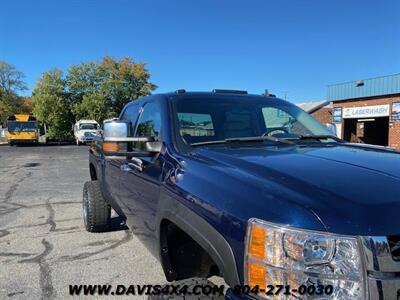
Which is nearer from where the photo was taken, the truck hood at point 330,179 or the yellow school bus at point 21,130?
the truck hood at point 330,179

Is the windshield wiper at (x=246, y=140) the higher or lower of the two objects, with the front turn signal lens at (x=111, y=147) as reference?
higher

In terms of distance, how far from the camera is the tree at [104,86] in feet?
160

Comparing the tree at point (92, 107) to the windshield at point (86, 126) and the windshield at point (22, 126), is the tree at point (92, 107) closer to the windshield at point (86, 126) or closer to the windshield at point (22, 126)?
the windshield at point (86, 126)

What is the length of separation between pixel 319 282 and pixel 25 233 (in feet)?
17.5

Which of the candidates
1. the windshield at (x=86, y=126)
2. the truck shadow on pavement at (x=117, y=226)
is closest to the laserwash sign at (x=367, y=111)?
the windshield at (x=86, y=126)

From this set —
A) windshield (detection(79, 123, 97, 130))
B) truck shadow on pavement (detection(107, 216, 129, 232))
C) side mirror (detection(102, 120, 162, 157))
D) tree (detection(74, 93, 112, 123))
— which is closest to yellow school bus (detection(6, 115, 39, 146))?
windshield (detection(79, 123, 97, 130))

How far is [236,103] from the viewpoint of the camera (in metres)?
3.97

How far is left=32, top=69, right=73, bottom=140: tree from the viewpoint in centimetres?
4834

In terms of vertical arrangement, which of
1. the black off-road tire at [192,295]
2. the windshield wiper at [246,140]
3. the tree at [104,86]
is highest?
the tree at [104,86]

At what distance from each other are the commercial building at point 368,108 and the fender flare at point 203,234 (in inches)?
1129

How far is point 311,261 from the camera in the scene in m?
1.79

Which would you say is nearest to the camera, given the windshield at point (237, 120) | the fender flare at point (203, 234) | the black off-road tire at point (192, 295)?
the fender flare at point (203, 234)

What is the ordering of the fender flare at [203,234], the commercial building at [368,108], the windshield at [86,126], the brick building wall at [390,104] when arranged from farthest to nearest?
the windshield at [86,126] < the commercial building at [368,108] < the brick building wall at [390,104] < the fender flare at [203,234]

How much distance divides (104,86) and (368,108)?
30.1 meters
